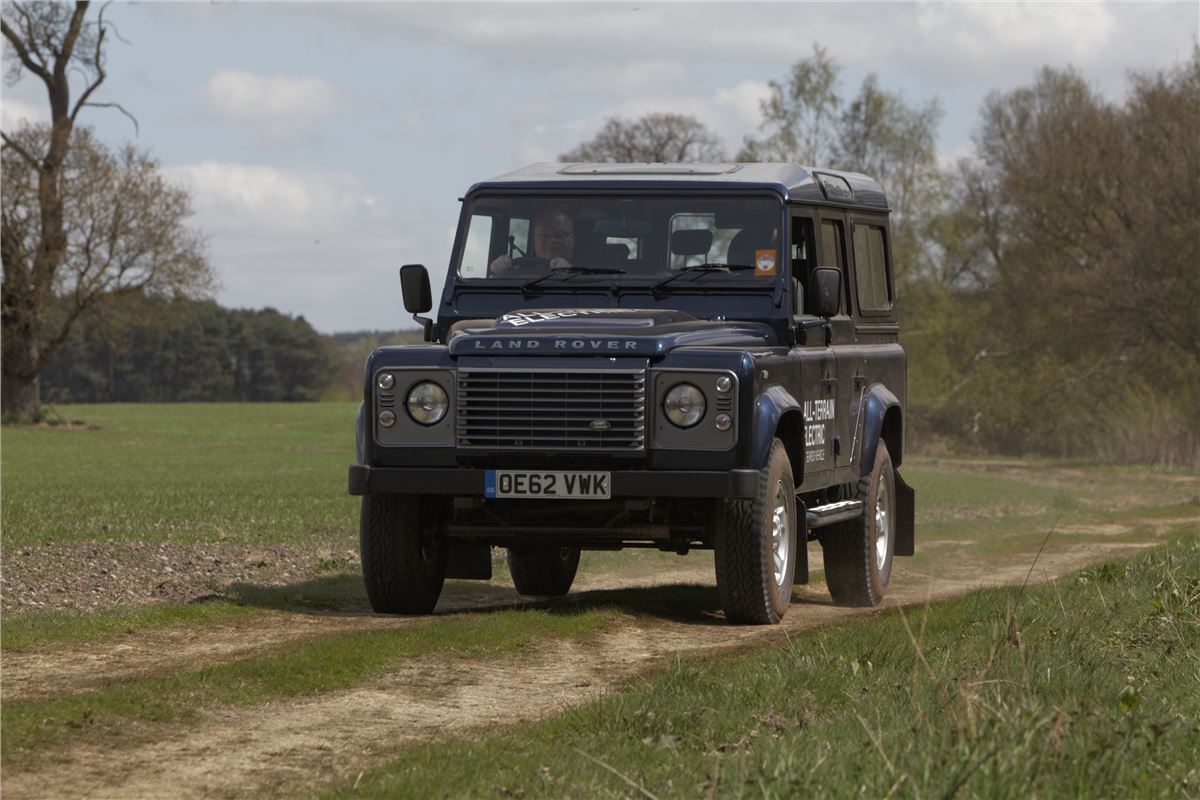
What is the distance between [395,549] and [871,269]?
495 centimetres

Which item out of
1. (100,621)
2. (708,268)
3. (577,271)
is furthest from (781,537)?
(100,621)

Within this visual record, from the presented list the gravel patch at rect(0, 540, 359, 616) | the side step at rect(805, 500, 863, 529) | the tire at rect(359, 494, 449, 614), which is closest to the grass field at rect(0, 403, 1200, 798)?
the gravel patch at rect(0, 540, 359, 616)

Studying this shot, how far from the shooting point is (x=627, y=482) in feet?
35.2

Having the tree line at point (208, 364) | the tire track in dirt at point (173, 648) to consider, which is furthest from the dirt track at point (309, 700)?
the tree line at point (208, 364)

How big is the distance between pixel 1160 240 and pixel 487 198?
122 ft

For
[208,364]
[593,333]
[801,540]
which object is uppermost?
[208,364]

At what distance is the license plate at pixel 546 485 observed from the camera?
10773 mm

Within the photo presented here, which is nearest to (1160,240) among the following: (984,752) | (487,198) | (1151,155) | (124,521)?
(1151,155)

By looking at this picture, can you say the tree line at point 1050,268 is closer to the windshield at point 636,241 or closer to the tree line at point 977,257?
the tree line at point 977,257

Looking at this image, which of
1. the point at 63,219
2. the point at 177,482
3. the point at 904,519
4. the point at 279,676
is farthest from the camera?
the point at 63,219

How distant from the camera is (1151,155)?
48969 millimetres

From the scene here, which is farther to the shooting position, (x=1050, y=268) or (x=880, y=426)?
(x=1050, y=268)

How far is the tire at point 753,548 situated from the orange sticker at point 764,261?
4.49ft

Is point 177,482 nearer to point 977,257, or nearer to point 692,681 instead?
point 692,681
